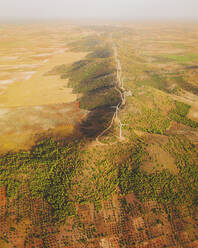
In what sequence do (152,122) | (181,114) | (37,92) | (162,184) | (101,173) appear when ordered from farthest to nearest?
(37,92) < (181,114) < (152,122) < (101,173) < (162,184)

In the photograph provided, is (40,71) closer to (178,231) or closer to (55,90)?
(55,90)

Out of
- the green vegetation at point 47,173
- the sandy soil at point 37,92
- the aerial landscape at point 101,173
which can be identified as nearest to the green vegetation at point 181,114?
the aerial landscape at point 101,173

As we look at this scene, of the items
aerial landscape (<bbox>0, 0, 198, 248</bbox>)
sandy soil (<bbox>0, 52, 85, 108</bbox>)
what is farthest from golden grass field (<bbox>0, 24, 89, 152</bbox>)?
aerial landscape (<bbox>0, 0, 198, 248</bbox>)

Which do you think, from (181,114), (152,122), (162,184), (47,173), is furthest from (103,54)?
(162,184)

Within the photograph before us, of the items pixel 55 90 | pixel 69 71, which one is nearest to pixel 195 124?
pixel 55 90

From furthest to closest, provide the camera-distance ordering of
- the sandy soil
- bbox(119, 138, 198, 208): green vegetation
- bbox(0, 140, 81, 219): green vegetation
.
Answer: the sandy soil, bbox(119, 138, 198, 208): green vegetation, bbox(0, 140, 81, 219): green vegetation

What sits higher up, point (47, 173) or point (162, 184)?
point (47, 173)

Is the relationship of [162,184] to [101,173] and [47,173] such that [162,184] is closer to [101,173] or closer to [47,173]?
[101,173]

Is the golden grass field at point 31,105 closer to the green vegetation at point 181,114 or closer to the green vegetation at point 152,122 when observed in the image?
the green vegetation at point 152,122

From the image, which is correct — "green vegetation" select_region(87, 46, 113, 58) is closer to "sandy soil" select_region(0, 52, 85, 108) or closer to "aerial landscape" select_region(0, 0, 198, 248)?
"sandy soil" select_region(0, 52, 85, 108)
